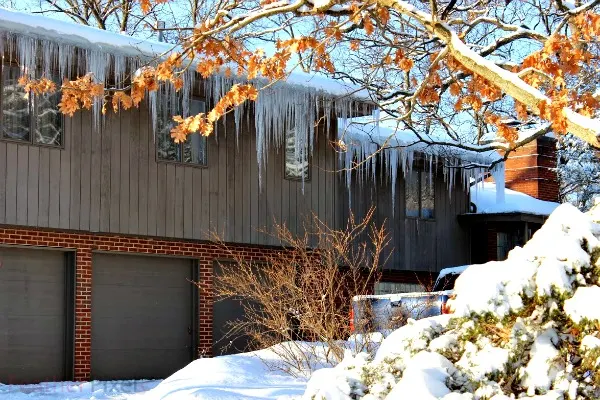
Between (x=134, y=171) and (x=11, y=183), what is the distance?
7.60ft

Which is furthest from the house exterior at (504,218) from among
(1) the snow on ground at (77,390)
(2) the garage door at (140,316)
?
(1) the snow on ground at (77,390)

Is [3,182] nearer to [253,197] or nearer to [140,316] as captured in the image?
[140,316]

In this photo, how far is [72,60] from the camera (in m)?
15.6

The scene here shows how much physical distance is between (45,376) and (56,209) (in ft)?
8.76

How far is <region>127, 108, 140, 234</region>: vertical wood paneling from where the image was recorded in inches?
662

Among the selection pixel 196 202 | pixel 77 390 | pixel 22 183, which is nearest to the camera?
pixel 77 390

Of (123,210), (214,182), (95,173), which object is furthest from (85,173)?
(214,182)

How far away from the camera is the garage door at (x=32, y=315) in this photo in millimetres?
15547

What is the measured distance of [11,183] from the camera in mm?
15297

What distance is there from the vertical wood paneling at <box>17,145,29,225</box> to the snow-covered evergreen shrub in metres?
10.4

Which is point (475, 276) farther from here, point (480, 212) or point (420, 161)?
point (480, 212)

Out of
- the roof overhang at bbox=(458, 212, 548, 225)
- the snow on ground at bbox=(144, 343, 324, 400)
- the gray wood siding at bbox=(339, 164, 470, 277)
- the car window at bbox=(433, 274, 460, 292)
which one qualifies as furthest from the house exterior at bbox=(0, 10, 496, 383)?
the roof overhang at bbox=(458, 212, 548, 225)

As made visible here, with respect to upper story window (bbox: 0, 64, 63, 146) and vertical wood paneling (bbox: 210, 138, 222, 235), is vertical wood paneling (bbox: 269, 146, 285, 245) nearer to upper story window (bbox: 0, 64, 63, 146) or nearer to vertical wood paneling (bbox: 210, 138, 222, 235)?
vertical wood paneling (bbox: 210, 138, 222, 235)

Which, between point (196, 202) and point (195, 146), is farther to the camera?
point (195, 146)
